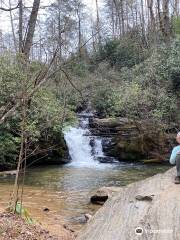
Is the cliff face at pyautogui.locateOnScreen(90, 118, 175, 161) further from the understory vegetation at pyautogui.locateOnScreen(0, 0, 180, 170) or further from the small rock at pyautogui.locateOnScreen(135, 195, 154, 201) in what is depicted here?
the small rock at pyautogui.locateOnScreen(135, 195, 154, 201)

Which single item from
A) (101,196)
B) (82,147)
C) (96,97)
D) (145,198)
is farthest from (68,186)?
(96,97)

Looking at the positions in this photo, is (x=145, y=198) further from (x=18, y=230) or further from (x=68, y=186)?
(x=68, y=186)

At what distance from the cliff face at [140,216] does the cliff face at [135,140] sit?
11.4m

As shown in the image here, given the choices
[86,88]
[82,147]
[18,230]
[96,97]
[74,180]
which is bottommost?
[74,180]

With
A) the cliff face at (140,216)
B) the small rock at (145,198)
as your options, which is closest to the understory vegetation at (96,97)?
the cliff face at (140,216)

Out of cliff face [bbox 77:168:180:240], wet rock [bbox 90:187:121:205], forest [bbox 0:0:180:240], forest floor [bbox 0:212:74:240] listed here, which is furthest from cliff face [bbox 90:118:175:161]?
forest floor [bbox 0:212:74:240]

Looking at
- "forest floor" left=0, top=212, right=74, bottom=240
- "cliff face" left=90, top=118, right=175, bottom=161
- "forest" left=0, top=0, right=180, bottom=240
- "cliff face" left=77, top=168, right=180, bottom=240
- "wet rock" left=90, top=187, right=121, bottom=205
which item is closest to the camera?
"cliff face" left=77, top=168, right=180, bottom=240

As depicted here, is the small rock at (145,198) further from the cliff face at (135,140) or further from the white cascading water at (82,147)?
the white cascading water at (82,147)

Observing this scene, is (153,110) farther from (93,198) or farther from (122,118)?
(93,198)

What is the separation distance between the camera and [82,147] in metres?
18.6

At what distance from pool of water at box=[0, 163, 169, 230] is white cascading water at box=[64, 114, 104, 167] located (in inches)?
53.3

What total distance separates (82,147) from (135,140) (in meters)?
2.36

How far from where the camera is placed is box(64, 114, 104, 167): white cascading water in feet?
59.2

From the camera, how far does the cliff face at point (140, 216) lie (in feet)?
13.1
